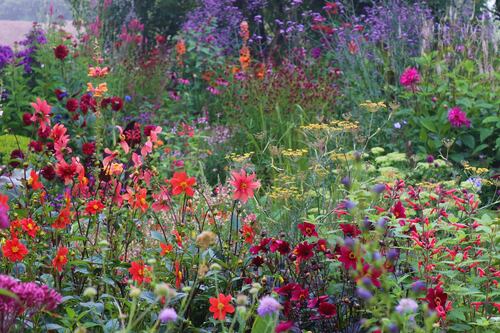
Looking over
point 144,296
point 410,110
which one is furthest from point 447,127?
point 144,296

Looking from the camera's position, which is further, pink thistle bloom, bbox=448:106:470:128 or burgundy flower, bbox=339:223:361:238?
pink thistle bloom, bbox=448:106:470:128

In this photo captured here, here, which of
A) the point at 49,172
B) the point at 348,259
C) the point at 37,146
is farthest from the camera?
the point at 37,146

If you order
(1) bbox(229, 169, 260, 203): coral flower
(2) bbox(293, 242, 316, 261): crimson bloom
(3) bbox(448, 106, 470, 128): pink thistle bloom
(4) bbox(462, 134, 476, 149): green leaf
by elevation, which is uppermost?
(1) bbox(229, 169, 260, 203): coral flower

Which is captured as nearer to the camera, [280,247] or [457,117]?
[280,247]

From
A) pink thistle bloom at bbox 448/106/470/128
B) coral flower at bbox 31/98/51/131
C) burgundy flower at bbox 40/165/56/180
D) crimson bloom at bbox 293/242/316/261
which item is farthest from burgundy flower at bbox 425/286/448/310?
pink thistle bloom at bbox 448/106/470/128

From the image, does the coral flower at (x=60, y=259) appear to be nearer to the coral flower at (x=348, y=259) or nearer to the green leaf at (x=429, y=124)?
the coral flower at (x=348, y=259)


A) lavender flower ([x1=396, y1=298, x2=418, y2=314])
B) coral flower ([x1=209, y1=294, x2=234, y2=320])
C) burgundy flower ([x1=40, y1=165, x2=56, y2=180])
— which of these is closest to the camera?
lavender flower ([x1=396, y1=298, x2=418, y2=314])

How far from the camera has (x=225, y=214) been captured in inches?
134

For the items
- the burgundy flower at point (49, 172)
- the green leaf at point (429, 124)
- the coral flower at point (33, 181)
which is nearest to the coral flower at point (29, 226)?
the coral flower at point (33, 181)

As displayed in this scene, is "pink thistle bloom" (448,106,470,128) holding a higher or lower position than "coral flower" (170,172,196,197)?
lower

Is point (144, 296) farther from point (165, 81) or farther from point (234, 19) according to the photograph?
point (234, 19)

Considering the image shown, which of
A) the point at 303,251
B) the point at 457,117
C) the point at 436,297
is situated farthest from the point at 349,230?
the point at 457,117

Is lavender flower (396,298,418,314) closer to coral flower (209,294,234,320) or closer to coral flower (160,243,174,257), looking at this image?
coral flower (209,294,234,320)

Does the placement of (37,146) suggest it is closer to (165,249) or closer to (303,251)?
(165,249)
